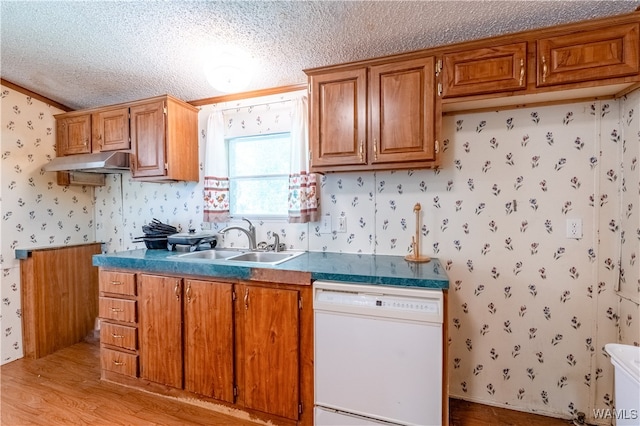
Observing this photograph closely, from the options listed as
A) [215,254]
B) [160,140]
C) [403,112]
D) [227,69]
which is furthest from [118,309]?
[403,112]

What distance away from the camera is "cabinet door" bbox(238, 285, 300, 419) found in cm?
172

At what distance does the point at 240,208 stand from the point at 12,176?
2.03 meters

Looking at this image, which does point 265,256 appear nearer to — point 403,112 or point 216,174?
point 216,174

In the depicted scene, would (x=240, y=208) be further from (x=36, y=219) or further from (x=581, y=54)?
(x=581, y=54)

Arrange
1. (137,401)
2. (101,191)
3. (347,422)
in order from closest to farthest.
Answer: (347,422), (137,401), (101,191)

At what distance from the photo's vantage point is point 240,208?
8.80 ft

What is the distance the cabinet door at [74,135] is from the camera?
2783 millimetres

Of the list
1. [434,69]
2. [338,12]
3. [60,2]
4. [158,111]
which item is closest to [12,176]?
[158,111]

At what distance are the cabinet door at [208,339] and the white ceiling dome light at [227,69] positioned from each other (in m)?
1.28

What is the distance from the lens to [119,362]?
220 centimetres

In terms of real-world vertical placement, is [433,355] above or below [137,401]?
above

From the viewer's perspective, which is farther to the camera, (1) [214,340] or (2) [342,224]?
(2) [342,224]

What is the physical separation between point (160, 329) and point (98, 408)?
0.62m

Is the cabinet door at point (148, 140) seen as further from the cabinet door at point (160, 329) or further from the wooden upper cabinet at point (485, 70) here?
the wooden upper cabinet at point (485, 70)
